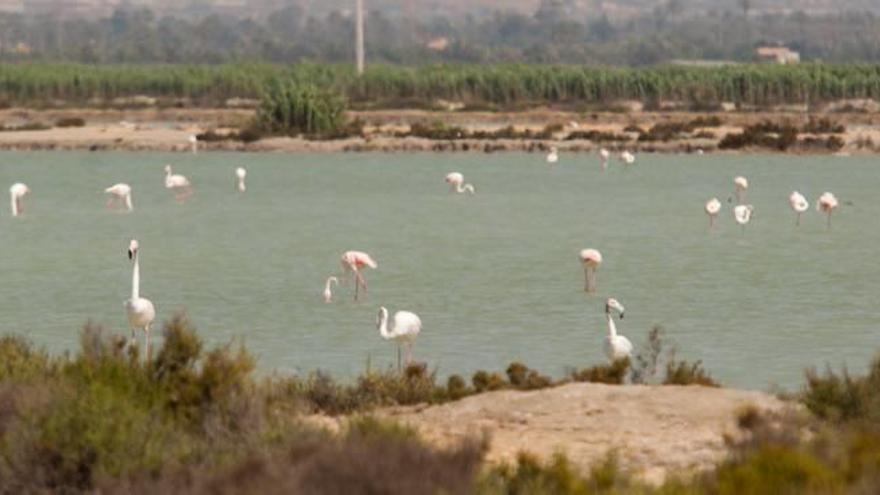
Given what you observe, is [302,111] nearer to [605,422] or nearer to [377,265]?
[377,265]

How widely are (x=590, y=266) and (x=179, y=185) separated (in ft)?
53.3

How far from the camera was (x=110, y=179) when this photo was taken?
149ft

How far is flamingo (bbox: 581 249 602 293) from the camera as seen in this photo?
77.1 feet

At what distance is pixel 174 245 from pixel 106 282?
528 centimetres

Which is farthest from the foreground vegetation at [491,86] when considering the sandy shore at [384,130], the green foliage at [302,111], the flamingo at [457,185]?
the flamingo at [457,185]

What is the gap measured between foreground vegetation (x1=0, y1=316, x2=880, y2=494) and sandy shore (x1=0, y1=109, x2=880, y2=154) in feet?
141

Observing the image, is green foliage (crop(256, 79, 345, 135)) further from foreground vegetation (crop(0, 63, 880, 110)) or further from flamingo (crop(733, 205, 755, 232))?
flamingo (crop(733, 205, 755, 232))

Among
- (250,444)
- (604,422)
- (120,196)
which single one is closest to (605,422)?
(604,422)

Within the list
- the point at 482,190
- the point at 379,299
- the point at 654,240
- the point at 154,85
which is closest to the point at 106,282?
the point at 379,299

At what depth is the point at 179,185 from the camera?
38781 millimetres

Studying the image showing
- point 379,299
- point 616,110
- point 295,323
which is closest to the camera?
point 295,323

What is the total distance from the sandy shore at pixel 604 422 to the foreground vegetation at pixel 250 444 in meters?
0.51

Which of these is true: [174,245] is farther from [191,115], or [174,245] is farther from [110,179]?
[191,115]

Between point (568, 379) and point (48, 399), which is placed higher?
point (48, 399)
